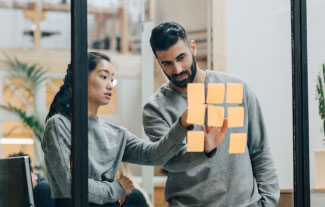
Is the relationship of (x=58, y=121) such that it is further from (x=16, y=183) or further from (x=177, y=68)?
(x=177, y=68)

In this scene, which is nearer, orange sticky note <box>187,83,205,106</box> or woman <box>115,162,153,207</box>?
woman <box>115,162,153,207</box>

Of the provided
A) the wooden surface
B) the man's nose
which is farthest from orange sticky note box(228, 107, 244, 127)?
the wooden surface

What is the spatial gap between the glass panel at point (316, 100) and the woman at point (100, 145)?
837mm

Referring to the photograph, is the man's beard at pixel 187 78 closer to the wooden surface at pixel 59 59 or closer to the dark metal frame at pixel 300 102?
the wooden surface at pixel 59 59

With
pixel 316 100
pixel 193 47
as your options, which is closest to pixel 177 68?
pixel 193 47

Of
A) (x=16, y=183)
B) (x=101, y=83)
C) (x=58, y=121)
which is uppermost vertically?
(x=101, y=83)

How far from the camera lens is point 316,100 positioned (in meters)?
4.03

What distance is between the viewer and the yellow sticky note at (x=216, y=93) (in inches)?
143

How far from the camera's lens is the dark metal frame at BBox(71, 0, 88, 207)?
11.0 ft

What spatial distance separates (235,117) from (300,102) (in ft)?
1.80

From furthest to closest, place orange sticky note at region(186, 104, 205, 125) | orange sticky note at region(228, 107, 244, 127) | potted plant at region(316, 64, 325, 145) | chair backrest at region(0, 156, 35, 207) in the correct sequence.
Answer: potted plant at region(316, 64, 325, 145) → orange sticky note at region(228, 107, 244, 127) → orange sticky note at region(186, 104, 205, 125) → chair backrest at region(0, 156, 35, 207)

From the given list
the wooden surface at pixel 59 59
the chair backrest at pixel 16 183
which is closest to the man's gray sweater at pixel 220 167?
A: the wooden surface at pixel 59 59

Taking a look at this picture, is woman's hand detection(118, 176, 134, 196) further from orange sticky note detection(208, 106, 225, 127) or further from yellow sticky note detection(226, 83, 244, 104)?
yellow sticky note detection(226, 83, 244, 104)

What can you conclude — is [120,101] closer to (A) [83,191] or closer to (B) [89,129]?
(B) [89,129]
